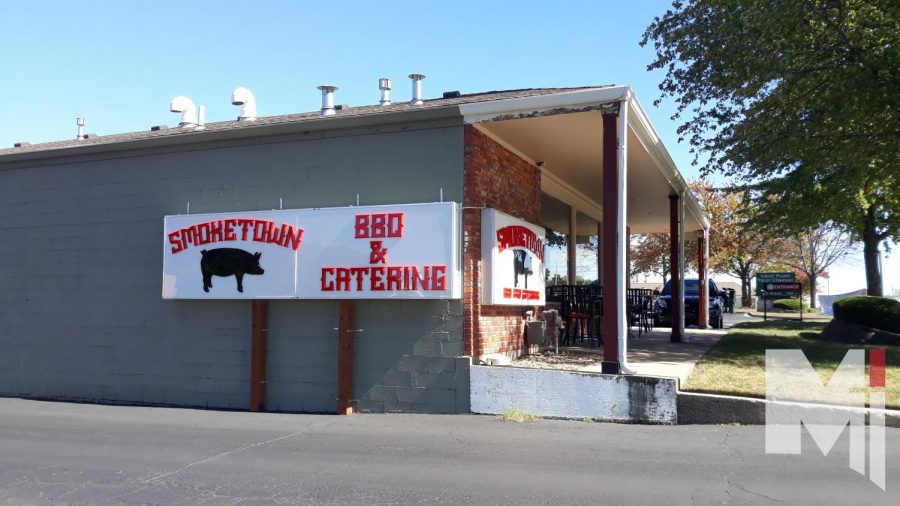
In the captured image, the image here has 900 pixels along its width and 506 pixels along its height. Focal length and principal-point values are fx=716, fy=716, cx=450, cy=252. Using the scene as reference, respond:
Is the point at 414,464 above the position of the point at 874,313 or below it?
below

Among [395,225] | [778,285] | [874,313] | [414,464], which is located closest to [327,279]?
[395,225]

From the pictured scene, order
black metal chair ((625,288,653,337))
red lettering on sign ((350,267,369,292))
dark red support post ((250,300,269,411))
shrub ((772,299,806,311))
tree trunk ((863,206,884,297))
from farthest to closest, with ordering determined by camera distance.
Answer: shrub ((772,299,806,311)) → tree trunk ((863,206,884,297)) → black metal chair ((625,288,653,337)) → dark red support post ((250,300,269,411)) → red lettering on sign ((350,267,369,292))

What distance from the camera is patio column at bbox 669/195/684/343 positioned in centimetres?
1550

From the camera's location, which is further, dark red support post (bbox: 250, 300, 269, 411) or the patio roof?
dark red support post (bbox: 250, 300, 269, 411)

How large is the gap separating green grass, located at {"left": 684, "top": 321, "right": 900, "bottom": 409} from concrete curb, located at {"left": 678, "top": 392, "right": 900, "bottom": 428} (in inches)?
12.0

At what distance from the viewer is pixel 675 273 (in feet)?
53.3

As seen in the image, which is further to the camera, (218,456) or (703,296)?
(703,296)

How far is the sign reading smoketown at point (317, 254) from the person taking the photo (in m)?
9.63

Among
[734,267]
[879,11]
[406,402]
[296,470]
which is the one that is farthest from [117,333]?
[734,267]

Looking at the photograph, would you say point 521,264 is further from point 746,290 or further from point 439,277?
point 746,290

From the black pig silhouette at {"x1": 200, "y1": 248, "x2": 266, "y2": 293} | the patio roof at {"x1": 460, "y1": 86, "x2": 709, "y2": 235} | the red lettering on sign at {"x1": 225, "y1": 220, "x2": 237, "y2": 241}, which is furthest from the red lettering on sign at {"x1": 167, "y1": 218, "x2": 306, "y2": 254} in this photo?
the patio roof at {"x1": 460, "y1": 86, "x2": 709, "y2": 235}

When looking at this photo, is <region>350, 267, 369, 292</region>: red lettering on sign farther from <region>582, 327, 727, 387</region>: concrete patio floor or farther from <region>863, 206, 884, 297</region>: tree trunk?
<region>863, 206, 884, 297</region>: tree trunk

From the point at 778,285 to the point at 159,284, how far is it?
20120mm

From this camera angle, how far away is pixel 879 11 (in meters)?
12.4
